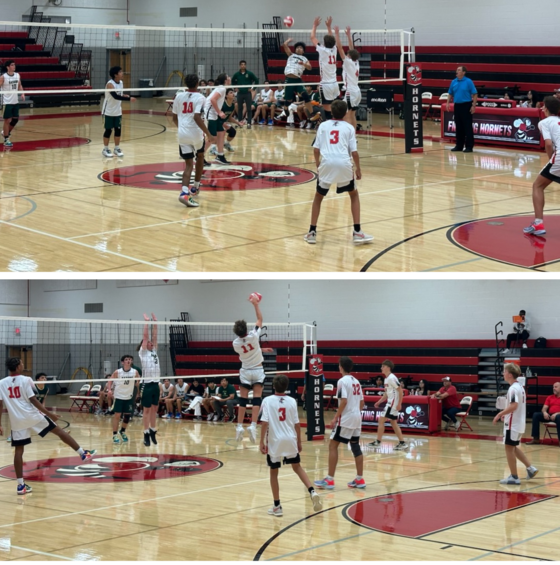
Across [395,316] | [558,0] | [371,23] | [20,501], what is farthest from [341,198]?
[371,23]

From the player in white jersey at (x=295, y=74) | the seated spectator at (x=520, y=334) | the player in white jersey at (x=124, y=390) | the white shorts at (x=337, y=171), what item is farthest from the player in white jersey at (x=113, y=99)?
the seated spectator at (x=520, y=334)

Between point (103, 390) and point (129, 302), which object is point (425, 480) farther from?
point (129, 302)

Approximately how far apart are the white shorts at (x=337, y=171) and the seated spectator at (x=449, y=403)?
24.2 feet

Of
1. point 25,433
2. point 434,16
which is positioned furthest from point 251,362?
point 434,16

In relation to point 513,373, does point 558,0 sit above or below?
above

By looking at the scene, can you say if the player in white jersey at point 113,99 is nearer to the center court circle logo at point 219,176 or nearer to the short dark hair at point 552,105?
the center court circle logo at point 219,176

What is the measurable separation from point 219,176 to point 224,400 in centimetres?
597

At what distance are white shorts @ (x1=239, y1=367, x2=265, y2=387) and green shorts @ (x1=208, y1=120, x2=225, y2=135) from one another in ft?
17.6

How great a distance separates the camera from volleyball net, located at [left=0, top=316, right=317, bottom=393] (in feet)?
70.0

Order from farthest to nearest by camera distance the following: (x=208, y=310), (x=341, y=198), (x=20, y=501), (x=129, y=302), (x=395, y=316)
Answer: (x=129, y=302), (x=208, y=310), (x=395, y=316), (x=341, y=198), (x=20, y=501)

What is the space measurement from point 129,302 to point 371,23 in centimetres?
1242

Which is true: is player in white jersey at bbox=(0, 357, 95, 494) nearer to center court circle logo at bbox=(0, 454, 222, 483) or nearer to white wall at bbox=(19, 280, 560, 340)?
center court circle logo at bbox=(0, 454, 222, 483)

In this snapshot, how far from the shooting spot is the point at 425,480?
30.0 feet

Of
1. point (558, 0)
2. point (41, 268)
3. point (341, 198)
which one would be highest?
point (558, 0)
